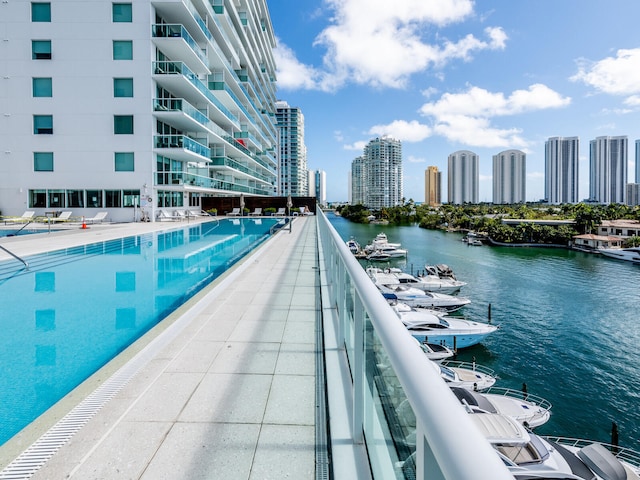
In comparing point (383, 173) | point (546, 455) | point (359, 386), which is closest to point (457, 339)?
point (546, 455)

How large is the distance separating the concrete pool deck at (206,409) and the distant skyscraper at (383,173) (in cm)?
15639

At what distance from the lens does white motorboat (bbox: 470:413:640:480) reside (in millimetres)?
9539

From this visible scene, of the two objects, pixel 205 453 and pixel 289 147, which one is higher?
pixel 289 147

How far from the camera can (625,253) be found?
51.5 metres

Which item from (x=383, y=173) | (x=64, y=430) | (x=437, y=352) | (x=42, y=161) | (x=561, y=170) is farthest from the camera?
(x=561, y=170)

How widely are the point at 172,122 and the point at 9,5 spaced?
1096 cm

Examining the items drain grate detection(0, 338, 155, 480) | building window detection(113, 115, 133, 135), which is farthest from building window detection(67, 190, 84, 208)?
drain grate detection(0, 338, 155, 480)

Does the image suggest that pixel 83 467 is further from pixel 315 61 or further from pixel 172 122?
Answer: pixel 315 61

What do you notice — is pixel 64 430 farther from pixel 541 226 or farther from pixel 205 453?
pixel 541 226

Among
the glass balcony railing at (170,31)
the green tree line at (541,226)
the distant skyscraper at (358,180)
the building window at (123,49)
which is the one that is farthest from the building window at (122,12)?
the distant skyscraper at (358,180)

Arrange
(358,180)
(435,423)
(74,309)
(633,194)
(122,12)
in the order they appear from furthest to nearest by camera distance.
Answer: (358,180) → (633,194) → (122,12) → (74,309) → (435,423)

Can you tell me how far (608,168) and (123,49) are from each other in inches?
7235

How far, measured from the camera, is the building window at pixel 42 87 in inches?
926

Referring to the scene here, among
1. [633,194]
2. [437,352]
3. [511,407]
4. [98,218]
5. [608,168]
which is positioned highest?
[608,168]
